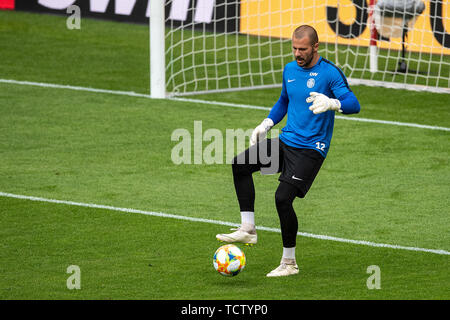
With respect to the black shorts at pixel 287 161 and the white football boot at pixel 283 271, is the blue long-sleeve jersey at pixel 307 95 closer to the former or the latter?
the black shorts at pixel 287 161

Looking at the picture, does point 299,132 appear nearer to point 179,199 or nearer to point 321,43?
point 179,199

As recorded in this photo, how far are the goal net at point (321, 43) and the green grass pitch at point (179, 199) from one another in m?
0.89

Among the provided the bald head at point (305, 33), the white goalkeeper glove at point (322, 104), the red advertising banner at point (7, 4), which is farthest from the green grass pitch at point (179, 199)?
the red advertising banner at point (7, 4)

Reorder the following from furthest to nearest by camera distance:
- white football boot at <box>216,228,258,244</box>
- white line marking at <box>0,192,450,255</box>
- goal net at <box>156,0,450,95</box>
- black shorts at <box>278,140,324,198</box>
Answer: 1. goal net at <box>156,0,450,95</box>
2. white line marking at <box>0,192,450,255</box>
3. white football boot at <box>216,228,258,244</box>
4. black shorts at <box>278,140,324,198</box>

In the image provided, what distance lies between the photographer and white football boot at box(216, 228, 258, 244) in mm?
7621

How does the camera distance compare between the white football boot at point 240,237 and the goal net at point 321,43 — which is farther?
the goal net at point 321,43

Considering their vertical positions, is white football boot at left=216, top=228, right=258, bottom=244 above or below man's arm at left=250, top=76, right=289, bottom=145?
below

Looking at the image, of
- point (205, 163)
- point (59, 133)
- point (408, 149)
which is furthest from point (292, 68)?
point (59, 133)

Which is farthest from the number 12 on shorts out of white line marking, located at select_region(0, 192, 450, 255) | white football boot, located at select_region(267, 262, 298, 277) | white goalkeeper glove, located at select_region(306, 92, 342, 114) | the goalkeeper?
white line marking, located at select_region(0, 192, 450, 255)

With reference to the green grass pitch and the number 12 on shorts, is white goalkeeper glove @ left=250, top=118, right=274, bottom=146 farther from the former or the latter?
the green grass pitch

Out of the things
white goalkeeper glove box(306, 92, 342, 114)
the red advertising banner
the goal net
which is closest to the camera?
white goalkeeper glove box(306, 92, 342, 114)

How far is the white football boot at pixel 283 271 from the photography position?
689 cm

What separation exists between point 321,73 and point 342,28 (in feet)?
37.4
